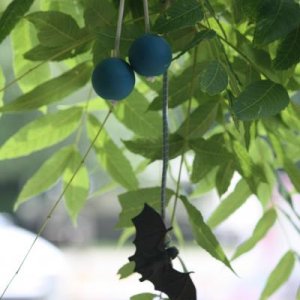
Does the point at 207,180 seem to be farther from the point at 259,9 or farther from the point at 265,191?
the point at 259,9

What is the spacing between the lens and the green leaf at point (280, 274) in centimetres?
67

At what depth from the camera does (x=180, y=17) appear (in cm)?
40

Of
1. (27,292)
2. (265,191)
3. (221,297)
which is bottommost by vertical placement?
(221,297)

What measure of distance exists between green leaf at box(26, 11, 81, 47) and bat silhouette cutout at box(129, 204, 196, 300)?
0.16 metres

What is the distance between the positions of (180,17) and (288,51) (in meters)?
0.06

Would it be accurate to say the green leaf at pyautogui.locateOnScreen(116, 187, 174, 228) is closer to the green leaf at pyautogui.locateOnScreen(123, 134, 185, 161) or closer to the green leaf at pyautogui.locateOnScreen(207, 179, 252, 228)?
the green leaf at pyautogui.locateOnScreen(123, 134, 185, 161)

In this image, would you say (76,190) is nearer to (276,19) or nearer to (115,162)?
(115,162)

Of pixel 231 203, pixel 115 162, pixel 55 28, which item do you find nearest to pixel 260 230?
pixel 231 203

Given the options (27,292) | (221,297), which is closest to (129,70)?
(27,292)

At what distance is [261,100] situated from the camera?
0.41 meters

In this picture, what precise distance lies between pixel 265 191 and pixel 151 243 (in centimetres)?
29

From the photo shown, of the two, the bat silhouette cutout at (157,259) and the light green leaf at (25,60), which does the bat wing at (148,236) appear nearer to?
the bat silhouette cutout at (157,259)

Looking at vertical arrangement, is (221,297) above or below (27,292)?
below

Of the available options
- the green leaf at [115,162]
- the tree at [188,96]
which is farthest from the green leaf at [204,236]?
the green leaf at [115,162]
